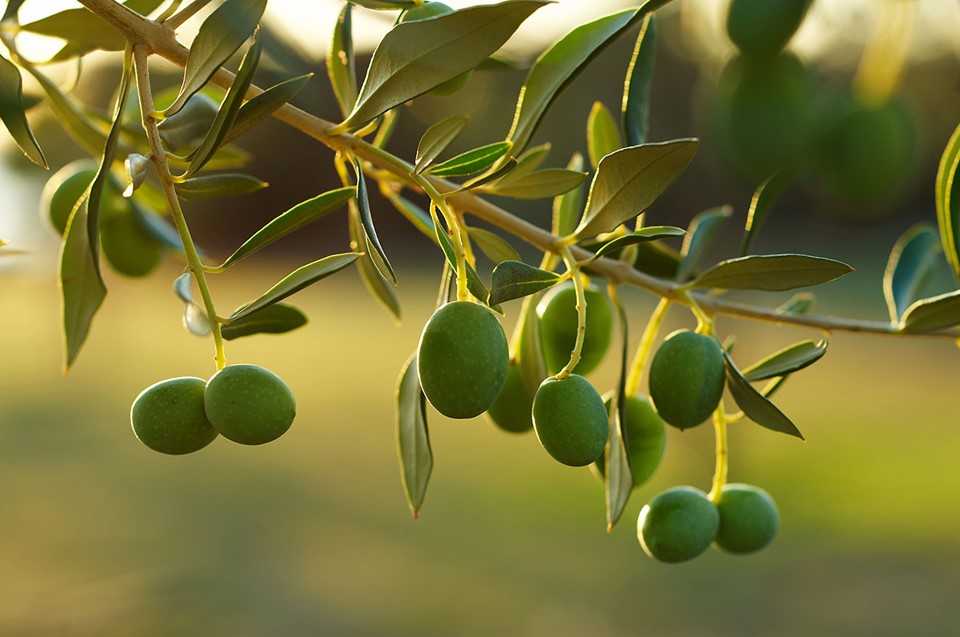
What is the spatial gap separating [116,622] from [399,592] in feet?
4.29

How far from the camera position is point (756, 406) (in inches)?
21.5

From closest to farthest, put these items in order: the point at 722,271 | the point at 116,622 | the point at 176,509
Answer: the point at 722,271 → the point at 116,622 → the point at 176,509

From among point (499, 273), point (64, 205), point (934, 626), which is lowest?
point (934, 626)

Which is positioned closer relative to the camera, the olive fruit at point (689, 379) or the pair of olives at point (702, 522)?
the olive fruit at point (689, 379)

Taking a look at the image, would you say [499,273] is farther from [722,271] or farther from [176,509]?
[176,509]

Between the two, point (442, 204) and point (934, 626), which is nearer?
point (442, 204)

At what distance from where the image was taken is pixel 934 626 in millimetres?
4207

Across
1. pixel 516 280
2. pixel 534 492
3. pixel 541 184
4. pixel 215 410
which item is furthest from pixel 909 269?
pixel 534 492

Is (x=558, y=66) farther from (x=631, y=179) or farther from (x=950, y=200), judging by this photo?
(x=950, y=200)

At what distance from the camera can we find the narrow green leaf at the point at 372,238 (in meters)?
0.41

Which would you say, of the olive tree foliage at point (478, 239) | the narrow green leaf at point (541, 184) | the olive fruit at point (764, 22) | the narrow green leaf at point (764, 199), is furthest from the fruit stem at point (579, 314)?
the olive fruit at point (764, 22)

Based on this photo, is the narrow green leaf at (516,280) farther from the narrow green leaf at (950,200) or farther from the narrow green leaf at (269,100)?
the narrow green leaf at (950,200)

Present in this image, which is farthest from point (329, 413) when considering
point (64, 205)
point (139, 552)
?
point (64, 205)

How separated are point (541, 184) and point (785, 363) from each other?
186 millimetres
